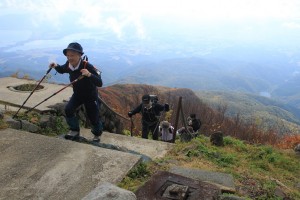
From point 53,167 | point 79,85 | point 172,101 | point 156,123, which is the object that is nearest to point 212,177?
point 53,167

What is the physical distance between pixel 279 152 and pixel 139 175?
4.20 metres

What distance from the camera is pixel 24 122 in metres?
6.63

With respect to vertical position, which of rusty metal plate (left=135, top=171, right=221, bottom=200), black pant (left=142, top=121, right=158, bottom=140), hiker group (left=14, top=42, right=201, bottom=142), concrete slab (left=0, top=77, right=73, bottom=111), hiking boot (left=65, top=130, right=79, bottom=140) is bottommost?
black pant (left=142, top=121, right=158, bottom=140)

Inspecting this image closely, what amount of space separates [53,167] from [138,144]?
9.81 ft

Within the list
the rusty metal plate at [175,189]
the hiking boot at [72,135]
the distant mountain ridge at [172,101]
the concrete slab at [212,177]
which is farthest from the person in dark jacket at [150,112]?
the rusty metal plate at [175,189]

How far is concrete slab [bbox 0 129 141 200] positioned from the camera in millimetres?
3980

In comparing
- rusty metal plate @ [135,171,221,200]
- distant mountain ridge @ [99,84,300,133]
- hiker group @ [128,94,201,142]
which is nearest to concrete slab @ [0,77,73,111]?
hiker group @ [128,94,201,142]

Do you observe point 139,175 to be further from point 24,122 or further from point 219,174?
point 24,122

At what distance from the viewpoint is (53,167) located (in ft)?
14.9

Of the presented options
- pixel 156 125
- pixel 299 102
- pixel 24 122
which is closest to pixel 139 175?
pixel 24 122

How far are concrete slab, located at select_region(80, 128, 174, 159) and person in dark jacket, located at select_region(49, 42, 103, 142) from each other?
2.27 feet

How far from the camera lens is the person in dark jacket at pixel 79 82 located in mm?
5832

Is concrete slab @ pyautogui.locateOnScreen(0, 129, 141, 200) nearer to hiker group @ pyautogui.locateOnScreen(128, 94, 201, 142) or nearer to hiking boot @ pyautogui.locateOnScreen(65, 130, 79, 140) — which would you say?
hiking boot @ pyautogui.locateOnScreen(65, 130, 79, 140)

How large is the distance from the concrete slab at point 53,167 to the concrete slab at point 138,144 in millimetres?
1674
